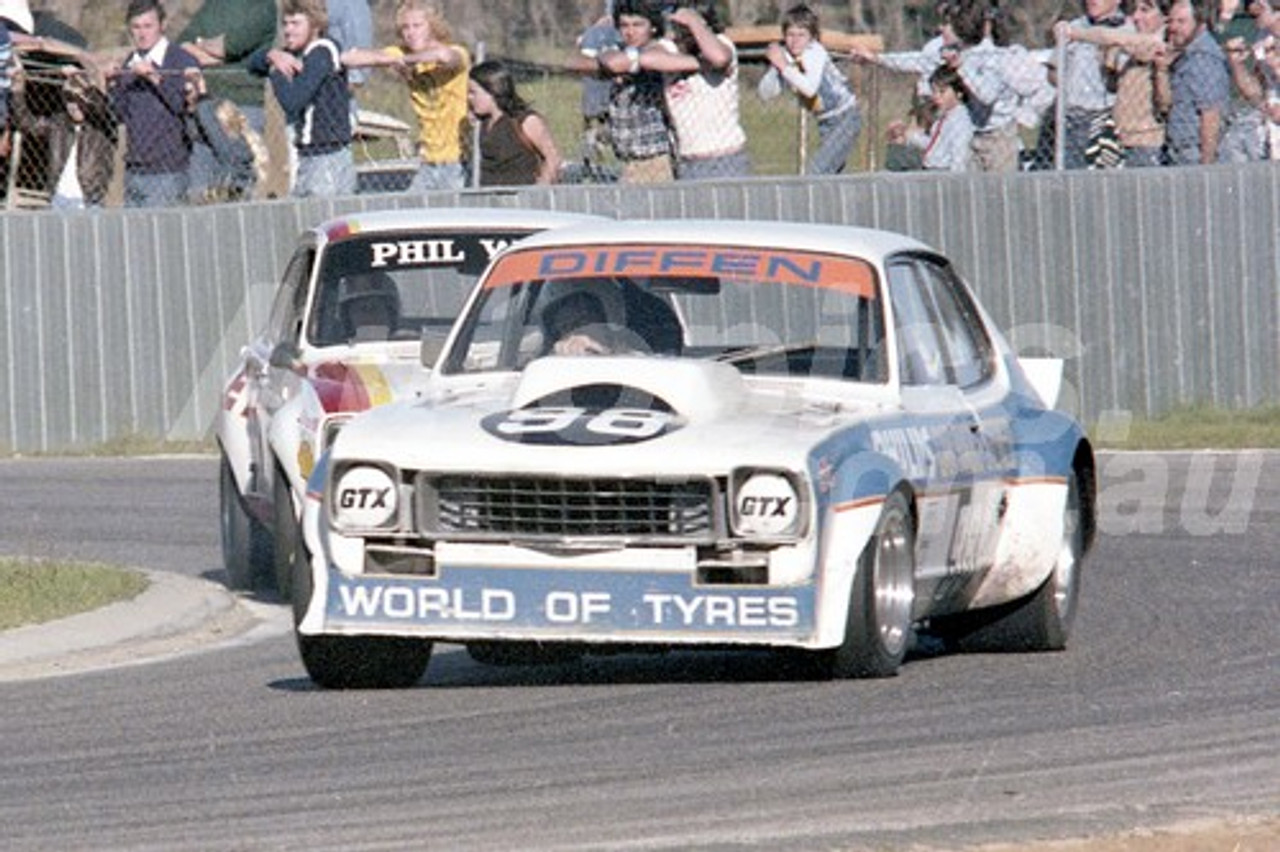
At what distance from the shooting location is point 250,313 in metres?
20.7

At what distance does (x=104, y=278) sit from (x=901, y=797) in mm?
13827

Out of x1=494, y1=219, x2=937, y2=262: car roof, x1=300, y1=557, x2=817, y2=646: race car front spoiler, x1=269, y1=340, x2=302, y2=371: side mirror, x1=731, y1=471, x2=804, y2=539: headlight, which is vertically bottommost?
x1=300, y1=557, x2=817, y2=646: race car front spoiler

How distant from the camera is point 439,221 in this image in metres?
13.5

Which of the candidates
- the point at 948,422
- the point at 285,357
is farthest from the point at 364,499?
the point at 285,357

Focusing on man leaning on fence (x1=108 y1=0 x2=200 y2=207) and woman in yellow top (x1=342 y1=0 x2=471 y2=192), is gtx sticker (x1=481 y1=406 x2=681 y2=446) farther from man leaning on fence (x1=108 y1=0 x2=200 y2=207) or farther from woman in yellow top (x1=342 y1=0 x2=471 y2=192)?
man leaning on fence (x1=108 y1=0 x2=200 y2=207)

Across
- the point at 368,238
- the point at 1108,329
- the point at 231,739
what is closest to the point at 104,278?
the point at 1108,329

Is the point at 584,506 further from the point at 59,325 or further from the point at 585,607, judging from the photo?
the point at 59,325

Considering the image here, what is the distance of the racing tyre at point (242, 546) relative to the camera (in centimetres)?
1310

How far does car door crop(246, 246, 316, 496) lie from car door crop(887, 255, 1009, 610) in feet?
8.88

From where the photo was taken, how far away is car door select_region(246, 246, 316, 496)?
41.0ft

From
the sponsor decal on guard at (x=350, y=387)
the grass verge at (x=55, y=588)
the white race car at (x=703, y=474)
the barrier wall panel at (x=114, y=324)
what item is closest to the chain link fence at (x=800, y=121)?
the barrier wall panel at (x=114, y=324)

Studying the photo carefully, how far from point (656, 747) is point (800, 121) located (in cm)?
1286

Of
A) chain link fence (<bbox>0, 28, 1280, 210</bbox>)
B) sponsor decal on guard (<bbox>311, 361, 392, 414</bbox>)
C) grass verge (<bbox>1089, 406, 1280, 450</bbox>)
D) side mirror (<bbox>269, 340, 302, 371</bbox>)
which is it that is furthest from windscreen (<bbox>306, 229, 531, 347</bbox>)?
grass verge (<bbox>1089, 406, 1280, 450</bbox>)

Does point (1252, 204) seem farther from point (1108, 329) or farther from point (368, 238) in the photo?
point (368, 238)
